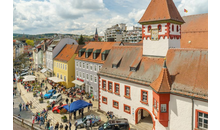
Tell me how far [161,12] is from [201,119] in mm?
12969

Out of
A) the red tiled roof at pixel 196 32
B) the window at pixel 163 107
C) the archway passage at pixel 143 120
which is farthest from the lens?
the red tiled roof at pixel 196 32

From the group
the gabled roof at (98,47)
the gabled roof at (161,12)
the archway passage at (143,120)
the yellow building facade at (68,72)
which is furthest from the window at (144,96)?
the yellow building facade at (68,72)

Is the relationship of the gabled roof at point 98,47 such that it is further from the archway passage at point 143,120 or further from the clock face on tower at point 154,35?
the archway passage at point 143,120

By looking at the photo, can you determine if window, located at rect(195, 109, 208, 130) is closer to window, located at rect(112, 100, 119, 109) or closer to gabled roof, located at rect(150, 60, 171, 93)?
gabled roof, located at rect(150, 60, 171, 93)

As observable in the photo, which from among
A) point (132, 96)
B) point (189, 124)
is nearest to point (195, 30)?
point (132, 96)

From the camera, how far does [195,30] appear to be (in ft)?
93.4

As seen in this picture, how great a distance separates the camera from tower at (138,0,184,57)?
20.6m

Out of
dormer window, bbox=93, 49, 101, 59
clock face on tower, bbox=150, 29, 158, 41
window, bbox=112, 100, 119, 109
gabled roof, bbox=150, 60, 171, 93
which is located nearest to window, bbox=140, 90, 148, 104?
gabled roof, bbox=150, 60, 171, 93

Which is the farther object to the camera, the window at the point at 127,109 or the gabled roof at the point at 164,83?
the window at the point at 127,109

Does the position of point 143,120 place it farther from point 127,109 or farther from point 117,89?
point 117,89

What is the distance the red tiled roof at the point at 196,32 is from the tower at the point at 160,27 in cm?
708

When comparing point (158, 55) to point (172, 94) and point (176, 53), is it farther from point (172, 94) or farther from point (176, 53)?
point (172, 94)

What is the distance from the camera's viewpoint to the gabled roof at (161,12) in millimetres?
20688

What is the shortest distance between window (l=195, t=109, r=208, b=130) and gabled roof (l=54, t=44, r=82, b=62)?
34.3 meters
